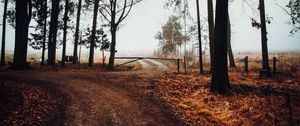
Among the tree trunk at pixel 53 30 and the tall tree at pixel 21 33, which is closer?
the tall tree at pixel 21 33

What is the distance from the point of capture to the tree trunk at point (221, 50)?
43.7 feet

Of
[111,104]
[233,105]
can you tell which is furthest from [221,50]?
[111,104]

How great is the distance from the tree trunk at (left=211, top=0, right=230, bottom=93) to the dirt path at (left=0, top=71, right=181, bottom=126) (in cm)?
324

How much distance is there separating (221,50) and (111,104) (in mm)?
5862

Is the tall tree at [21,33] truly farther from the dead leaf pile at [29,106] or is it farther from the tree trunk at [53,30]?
the dead leaf pile at [29,106]

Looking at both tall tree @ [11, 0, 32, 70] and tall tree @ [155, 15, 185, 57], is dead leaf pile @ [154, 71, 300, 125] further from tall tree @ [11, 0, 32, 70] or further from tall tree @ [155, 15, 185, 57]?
tall tree @ [155, 15, 185, 57]

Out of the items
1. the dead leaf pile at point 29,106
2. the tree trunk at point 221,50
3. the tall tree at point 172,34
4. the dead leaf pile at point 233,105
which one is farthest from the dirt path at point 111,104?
the tall tree at point 172,34

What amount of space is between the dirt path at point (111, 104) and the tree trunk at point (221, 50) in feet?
10.6

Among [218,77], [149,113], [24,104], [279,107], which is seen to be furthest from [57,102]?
[279,107]

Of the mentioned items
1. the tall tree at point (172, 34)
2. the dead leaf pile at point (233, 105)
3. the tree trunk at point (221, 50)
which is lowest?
the dead leaf pile at point (233, 105)

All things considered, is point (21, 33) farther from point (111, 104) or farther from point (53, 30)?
point (111, 104)

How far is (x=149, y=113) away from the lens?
33.5 ft

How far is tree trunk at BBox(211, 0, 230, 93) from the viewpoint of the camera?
1330cm

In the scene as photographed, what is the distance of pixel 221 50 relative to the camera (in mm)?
13391
